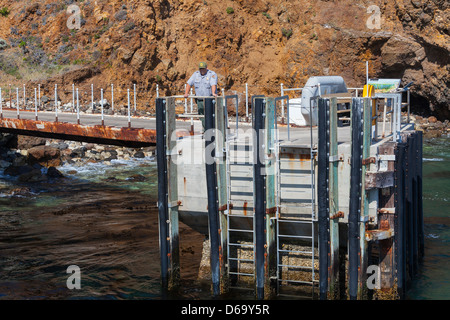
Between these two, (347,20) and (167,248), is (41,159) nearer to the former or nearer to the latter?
(167,248)

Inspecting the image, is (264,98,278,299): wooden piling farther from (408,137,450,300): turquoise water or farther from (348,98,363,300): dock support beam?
(408,137,450,300): turquoise water

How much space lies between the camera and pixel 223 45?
4744 cm

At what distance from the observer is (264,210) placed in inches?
449

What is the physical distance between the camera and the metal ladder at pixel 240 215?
12.1 meters

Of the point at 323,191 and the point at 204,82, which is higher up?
the point at 204,82

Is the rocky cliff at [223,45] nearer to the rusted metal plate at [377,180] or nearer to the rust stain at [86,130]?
the rust stain at [86,130]

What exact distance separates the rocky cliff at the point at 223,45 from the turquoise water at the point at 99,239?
57.5 feet

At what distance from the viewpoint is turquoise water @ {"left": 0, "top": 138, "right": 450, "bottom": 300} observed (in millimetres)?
13500

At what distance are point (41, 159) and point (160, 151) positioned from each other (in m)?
19.3

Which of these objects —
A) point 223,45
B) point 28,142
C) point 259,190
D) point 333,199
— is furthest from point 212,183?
point 223,45

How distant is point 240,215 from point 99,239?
6.81 m

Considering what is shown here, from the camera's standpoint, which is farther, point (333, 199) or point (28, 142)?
point (28, 142)

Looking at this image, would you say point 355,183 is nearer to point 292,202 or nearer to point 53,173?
point 292,202
